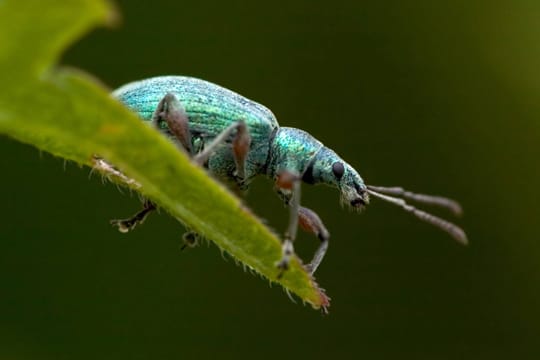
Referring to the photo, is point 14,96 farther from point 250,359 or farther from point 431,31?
point 431,31

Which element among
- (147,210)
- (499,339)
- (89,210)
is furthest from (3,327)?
(499,339)

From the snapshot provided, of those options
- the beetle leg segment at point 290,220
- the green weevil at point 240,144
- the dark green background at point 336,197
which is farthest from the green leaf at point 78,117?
the dark green background at point 336,197

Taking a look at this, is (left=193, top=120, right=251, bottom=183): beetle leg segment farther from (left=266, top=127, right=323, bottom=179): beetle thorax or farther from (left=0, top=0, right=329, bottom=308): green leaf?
(left=0, top=0, right=329, bottom=308): green leaf

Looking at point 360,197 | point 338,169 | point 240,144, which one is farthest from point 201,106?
point 360,197

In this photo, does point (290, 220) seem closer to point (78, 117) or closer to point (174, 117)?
point (174, 117)

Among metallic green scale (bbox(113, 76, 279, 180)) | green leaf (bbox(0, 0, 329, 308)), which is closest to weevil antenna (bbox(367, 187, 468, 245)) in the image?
metallic green scale (bbox(113, 76, 279, 180))

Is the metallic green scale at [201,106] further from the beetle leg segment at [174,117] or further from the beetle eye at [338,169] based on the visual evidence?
the beetle eye at [338,169]
